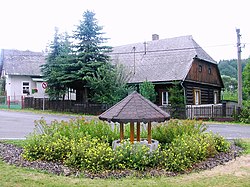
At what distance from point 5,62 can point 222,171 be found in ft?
121

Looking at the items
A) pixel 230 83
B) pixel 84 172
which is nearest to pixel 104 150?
pixel 84 172

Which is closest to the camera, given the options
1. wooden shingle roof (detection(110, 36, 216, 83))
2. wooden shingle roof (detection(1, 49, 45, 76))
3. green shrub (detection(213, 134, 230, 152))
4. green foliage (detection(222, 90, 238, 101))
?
green shrub (detection(213, 134, 230, 152))

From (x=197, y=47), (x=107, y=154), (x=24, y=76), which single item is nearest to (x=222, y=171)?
(x=107, y=154)

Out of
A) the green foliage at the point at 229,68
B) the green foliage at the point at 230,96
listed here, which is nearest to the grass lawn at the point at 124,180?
the green foliage at the point at 230,96

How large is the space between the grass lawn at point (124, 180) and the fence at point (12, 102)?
2660 cm

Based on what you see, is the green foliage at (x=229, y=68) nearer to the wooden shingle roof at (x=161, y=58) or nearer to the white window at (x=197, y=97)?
the wooden shingle roof at (x=161, y=58)

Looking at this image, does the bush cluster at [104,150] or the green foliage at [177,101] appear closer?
the bush cluster at [104,150]

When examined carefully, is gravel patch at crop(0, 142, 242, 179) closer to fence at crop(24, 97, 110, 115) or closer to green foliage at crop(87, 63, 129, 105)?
green foliage at crop(87, 63, 129, 105)

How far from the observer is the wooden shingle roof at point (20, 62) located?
3916 cm

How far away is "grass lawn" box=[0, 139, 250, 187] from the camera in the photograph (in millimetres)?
6301

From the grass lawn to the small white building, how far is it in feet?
110

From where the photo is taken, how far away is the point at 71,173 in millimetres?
7184

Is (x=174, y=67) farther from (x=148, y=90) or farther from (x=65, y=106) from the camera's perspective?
(x=65, y=106)

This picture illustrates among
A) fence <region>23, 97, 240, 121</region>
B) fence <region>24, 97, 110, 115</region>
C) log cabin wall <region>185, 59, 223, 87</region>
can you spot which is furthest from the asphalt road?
log cabin wall <region>185, 59, 223, 87</region>
